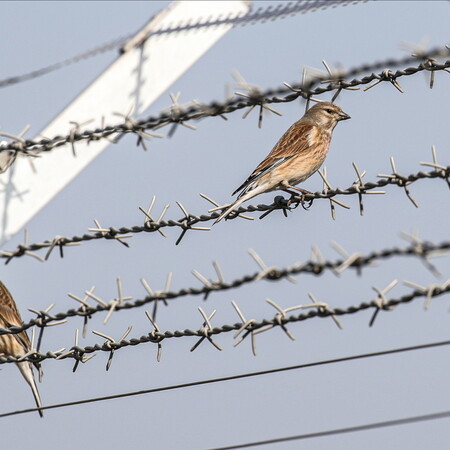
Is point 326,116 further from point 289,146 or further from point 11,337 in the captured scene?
point 11,337

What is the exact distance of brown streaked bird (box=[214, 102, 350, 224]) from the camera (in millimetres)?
7801

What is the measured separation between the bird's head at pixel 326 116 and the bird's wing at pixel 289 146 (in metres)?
0.10

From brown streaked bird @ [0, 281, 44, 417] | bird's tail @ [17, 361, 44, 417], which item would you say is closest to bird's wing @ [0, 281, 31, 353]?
brown streaked bird @ [0, 281, 44, 417]

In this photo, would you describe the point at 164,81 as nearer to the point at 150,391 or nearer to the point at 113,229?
the point at 113,229

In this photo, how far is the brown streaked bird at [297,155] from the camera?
7.80m

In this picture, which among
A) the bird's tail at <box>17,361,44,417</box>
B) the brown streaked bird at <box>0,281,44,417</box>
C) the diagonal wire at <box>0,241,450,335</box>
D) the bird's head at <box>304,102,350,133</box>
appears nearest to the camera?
the diagonal wire at <box>0,241,450,335</box>

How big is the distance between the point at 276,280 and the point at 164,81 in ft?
7.38

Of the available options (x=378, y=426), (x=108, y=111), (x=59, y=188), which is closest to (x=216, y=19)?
(x=108, y=111)

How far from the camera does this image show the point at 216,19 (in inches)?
252

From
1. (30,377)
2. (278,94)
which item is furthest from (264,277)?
(30,377)

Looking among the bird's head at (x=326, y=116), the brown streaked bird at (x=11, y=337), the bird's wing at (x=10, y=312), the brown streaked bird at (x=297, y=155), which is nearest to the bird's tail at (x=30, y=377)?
the brown streaked bird at (x=11, y=337)

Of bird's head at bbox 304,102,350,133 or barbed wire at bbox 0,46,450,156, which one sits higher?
bird's head at bbox 304,102,350,133

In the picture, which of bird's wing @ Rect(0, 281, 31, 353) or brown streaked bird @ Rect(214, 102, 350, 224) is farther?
bird's wing @ Rect(0, 281, 31, 353)

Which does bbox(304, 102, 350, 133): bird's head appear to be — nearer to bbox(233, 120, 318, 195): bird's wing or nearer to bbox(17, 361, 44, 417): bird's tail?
bbox(233, 120, 318, 195): bird's wing
